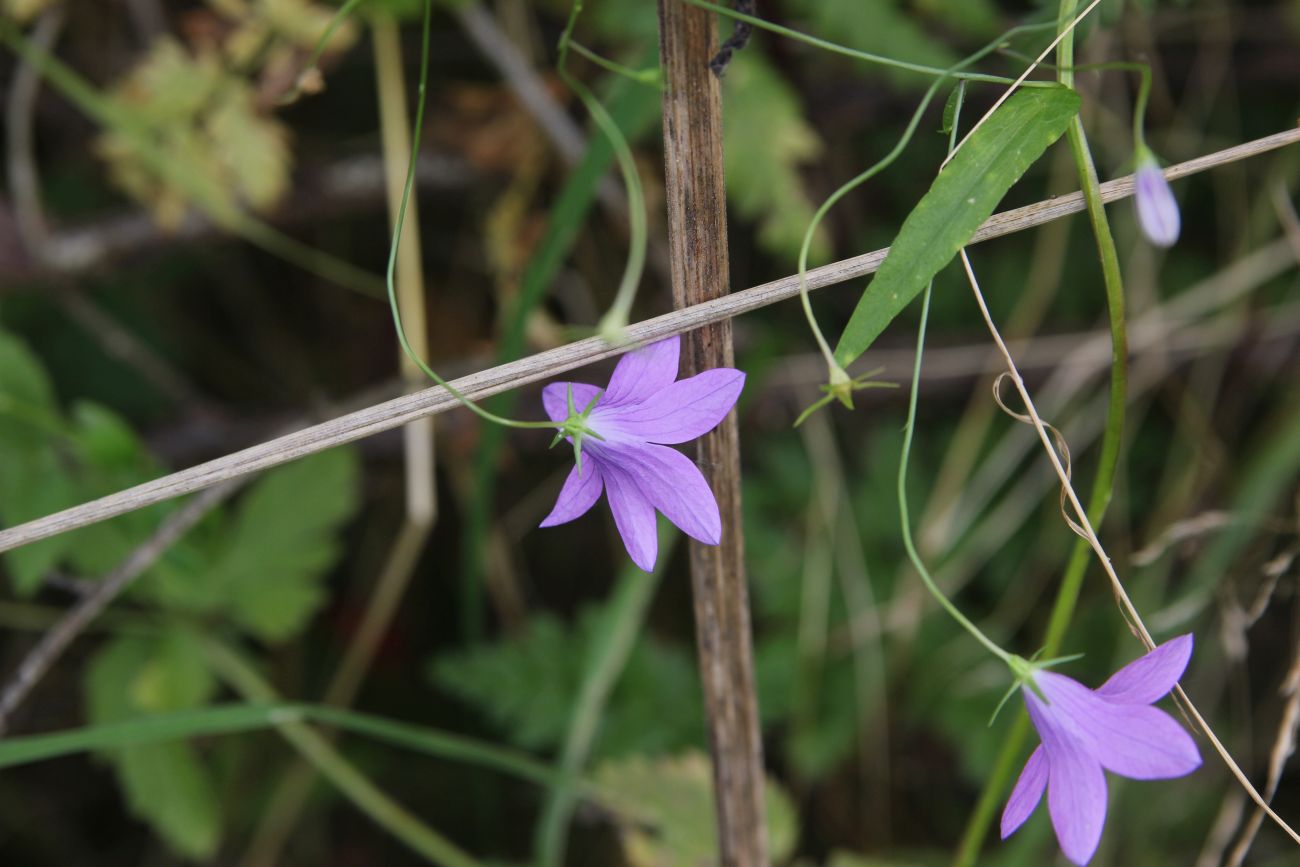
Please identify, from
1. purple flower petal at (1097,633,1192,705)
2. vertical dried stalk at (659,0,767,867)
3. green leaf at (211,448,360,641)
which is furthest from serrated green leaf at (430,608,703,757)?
purple flower petal at (1097,633,1192,705)

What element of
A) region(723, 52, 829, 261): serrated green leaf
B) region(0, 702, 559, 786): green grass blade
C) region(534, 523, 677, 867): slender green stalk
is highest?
region(723, 52, 829, 261): serrated green leaf

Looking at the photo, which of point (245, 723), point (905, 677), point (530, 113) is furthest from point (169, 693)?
point (905, 677)

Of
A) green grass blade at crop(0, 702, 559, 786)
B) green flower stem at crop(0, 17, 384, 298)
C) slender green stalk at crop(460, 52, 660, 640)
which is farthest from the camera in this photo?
green flower stem at crop(0, 17, 384, 298)

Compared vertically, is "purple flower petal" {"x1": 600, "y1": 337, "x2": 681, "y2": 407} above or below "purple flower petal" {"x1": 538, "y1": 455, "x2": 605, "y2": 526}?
above

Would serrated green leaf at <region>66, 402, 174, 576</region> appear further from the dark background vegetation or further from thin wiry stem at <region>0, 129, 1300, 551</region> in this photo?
thin wiry stem at <region>0, 129, 1300, 551</region>

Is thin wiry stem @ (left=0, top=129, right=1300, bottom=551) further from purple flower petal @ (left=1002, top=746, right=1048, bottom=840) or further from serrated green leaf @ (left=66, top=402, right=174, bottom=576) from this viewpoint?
serrated green leaf @ (left=66, top=402, right=174, bottom=576)

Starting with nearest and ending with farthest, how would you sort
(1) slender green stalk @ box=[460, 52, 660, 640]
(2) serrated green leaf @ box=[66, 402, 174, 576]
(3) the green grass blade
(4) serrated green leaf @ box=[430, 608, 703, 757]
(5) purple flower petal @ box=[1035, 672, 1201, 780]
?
(5) purple flower petal @ box=[1035, 672, 1201, 780], (3) the green grass blade, (1) slender green stalk @ box=[460, 52, 660, 640], (2) serrated green leaf @ box=[66, 402, 174, 576], (4) serrated green leaf @ box=[430, 608, 703, 757]

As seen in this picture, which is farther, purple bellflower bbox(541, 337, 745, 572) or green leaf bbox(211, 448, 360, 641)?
green leaf bbox(211, 448, 360, 641)

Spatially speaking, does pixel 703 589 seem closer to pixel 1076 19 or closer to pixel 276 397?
pixel 1076 19
